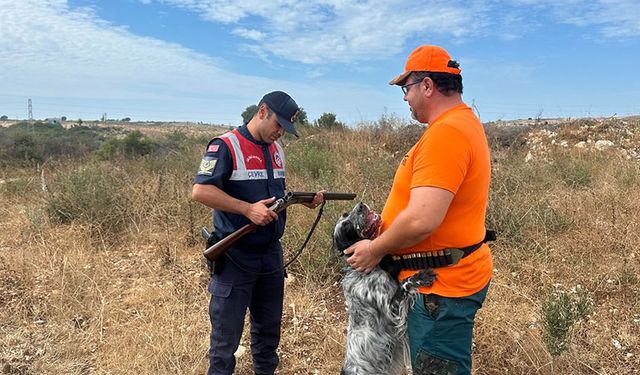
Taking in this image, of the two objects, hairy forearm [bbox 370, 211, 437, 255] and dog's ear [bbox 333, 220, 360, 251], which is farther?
dog's ear [bbox 333, 220, 360, 251]

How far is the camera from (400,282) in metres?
2.09

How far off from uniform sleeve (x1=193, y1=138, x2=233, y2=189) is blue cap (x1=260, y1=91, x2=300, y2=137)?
0.38 metres

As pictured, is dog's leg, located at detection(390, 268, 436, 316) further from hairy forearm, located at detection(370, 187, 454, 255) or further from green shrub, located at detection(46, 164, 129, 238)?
green shrub, located at detection(46, 164, 129, 238)

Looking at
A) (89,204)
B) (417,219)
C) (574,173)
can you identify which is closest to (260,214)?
(417,219)

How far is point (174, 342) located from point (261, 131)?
1.91 metres

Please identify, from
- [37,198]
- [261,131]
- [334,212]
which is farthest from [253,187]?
[37,198]

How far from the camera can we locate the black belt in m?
1.95

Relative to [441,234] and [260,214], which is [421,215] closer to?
[441,234]

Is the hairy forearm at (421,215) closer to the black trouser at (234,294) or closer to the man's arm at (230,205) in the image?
the man's arm at (230,205)

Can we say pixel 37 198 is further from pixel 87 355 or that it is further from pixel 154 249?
pixel 87 355

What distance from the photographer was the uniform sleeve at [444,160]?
5.79 ft

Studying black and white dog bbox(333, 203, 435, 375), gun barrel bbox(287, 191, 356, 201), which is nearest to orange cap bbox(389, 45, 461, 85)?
black and white dog bbox(333, 203, 435, 375)

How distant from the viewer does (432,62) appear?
193 cm

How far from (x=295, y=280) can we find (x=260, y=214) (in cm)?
234
